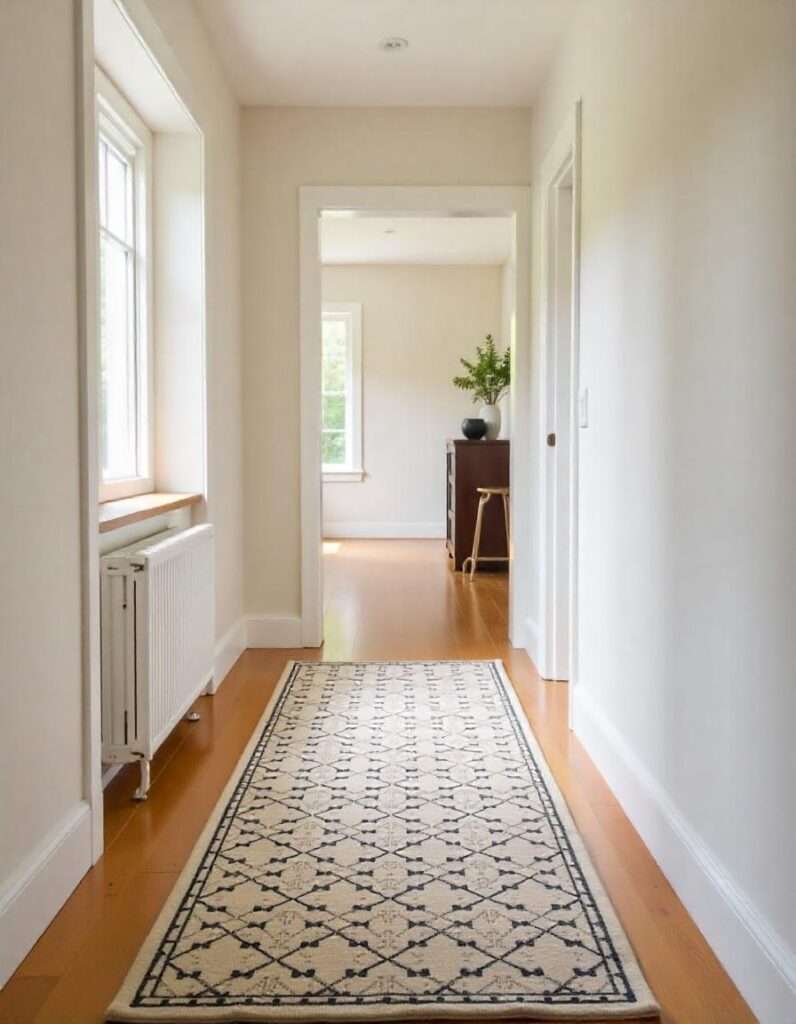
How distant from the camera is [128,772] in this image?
2.86 metres

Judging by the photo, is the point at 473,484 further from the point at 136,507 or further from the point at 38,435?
the point at 38,435

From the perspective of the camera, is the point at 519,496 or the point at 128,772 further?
the point at 519,496

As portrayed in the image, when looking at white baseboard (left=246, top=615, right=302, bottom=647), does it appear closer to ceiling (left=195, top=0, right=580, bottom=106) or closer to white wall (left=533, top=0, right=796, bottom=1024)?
white wall (left=533, top=0, right=796, bottom=1024)

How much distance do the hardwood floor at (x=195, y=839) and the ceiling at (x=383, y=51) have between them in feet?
8.12

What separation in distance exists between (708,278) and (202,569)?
77.9 inches

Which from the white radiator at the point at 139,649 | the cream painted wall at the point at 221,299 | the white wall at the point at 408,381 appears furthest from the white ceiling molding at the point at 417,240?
the white radiator at the point at 139,649

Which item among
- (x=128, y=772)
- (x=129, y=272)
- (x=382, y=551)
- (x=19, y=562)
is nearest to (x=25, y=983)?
(x=19, y=562)

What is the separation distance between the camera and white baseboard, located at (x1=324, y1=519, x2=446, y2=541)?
370 inches

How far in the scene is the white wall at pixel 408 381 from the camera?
9.24m

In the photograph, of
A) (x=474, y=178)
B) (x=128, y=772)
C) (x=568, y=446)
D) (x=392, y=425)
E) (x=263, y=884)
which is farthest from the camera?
(x=392, y=425)

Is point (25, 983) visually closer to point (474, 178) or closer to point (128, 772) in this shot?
point (128, 772)

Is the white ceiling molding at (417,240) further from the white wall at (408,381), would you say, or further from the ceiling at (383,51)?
the ceiling at (383,51)

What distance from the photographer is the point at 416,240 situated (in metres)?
8.00

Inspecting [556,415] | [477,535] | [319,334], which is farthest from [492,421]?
[556,415]
